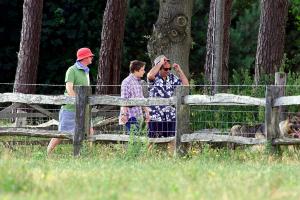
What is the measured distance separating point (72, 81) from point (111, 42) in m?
11.4

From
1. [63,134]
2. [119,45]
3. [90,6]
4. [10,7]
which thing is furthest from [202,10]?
[63,134]

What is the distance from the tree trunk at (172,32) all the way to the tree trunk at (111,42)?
22.2ft

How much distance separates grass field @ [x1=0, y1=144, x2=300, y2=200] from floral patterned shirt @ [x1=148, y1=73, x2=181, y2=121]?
2.57 m

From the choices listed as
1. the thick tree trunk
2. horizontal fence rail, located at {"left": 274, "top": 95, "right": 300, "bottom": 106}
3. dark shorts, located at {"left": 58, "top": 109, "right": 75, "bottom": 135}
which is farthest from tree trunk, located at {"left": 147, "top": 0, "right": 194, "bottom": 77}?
the thick tree trunk

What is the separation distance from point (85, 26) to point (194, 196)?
33032 mm

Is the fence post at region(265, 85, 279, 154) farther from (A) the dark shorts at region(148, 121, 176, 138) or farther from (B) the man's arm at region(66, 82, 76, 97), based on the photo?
(B) the man's arm at region(66, 82, 76, 97)

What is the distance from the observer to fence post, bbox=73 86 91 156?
17.1 meters

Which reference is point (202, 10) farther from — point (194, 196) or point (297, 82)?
point (194, 196)

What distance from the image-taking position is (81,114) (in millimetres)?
17141

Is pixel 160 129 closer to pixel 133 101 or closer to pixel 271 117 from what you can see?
pixel 133 101

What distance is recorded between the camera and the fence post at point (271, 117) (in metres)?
15.6

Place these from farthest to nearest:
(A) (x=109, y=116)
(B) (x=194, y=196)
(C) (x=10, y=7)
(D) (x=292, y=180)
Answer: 1. (C) (x=10, y=7)
2. (A) (x=109, y=116)
3. (D) (x=292, y=180)
4. (B) (x=194, y=196)

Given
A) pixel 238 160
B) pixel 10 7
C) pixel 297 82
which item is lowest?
pixel 238 160

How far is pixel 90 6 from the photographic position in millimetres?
42188
